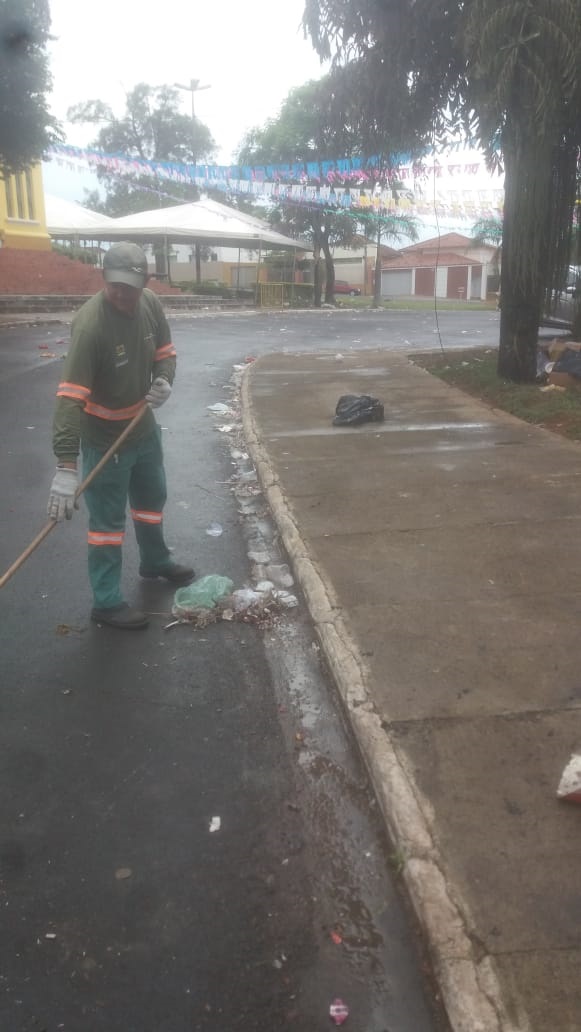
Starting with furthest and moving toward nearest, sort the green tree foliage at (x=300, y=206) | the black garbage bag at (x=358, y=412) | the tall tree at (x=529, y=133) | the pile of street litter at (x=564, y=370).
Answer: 1. the green tree foliage at (x=300, y=206)
2. the pile of street litter at (x=564, y=370)
3. the black garbage bag at (x=358, y=412)
4. the tall tree at (x=529, y=133)


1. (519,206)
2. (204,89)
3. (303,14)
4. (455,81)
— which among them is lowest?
(519,206)

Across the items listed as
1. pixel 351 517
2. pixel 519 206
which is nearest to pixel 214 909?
pixel 351 517

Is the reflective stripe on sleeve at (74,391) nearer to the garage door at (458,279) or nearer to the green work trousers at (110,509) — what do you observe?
the green work trousers at (110,509)

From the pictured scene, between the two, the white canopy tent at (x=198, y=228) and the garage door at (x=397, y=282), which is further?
the garage door at (x=397, y=282)

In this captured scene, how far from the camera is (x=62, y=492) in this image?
393 centimetres

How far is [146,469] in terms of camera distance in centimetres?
458

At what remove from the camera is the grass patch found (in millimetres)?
8711

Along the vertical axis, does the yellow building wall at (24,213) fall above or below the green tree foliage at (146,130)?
below

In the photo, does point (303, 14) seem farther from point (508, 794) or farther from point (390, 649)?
point (508, 794)

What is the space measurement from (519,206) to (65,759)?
27.5 ft

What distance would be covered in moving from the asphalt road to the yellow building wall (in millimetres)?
26374

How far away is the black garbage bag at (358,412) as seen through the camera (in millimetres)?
8992

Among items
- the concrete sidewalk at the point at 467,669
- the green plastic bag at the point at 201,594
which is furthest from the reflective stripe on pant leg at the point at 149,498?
the concrete sidewalk at the point at 467,669

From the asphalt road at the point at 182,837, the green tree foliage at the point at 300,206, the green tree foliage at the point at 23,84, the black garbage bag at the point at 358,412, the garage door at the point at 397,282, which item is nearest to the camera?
the asphalt road at the point at 182,837
